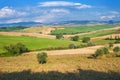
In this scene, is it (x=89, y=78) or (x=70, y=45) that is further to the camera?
(x=70, y=45)

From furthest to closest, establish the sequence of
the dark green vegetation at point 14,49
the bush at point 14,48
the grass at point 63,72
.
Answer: the bush at point 14,48
the dark green vegetation at point 14,49
the grass at point 63,72

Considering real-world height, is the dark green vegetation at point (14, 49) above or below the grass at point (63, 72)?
below

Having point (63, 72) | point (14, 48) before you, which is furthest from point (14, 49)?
point (63, 72)

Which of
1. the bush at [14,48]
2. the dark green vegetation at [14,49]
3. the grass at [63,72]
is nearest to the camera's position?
the grass at [63,72]

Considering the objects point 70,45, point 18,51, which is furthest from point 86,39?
point 18,51

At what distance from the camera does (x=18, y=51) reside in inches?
4370

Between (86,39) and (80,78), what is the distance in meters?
111

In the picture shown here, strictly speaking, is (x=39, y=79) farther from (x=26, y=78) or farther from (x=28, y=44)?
(x=28, y=44)

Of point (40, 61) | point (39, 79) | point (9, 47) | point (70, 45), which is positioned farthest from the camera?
point (70, 45)

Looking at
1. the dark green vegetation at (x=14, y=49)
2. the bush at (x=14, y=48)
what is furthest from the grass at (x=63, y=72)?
the bush at (x=14, y=48)

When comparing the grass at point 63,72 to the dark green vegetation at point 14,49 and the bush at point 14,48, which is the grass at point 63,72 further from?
the bush at point 14,48

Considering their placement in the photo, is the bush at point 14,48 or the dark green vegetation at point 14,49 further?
the bush at point 14,48

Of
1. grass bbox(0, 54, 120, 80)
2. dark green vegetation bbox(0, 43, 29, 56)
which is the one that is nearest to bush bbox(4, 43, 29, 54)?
dark green vegetation bbox(0, 43, 29, 56)

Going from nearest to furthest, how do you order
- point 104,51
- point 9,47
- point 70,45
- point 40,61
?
point 40,61, point 104,51, point 9,47, point 70,45
